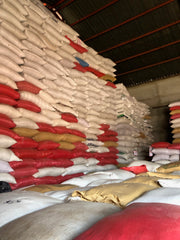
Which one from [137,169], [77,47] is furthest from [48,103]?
[137,169]

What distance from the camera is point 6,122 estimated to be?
216 cm

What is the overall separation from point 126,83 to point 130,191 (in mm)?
5768

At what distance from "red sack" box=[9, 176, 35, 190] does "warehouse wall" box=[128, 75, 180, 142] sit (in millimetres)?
5231

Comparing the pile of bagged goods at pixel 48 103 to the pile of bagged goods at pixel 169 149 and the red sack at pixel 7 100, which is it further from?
the pile of bagged goods at pixel 169 149

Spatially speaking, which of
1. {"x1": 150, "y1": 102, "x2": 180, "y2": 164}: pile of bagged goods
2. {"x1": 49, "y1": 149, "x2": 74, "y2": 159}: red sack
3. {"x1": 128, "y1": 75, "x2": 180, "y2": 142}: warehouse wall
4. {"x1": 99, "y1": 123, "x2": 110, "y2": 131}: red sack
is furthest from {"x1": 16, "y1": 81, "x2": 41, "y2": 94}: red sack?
{"x1": 128, "y1": 75, "x2": 180, "y2": 142}: warehouse wall

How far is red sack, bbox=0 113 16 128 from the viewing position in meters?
2.12

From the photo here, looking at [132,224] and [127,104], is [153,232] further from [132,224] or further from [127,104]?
[127,104]

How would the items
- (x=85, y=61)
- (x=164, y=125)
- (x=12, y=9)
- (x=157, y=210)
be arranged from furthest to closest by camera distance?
(x=164, y=125), (x=85, y=61), (x=12, y=9), (x=157, y=210)

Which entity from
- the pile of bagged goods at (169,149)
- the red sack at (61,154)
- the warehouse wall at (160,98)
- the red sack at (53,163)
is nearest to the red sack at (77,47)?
the red sack at (61,154)

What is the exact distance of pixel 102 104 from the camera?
419cm

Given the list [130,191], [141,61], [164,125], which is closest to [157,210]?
[130,191]

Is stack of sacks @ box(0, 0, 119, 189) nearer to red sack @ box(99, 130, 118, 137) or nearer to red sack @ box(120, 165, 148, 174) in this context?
red sack @ box(99, 130, 118, 137)

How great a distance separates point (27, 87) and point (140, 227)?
2.17 m

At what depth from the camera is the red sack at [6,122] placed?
6.97 feet
